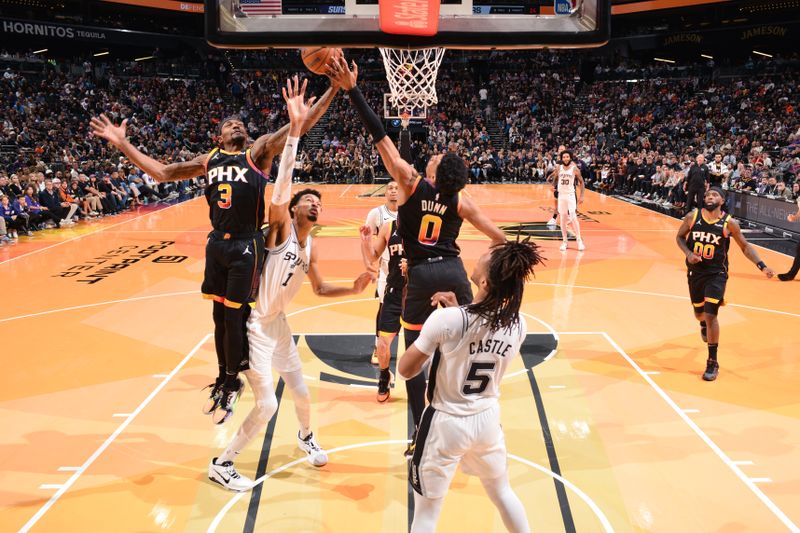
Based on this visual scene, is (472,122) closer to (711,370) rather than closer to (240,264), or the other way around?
(711,370)

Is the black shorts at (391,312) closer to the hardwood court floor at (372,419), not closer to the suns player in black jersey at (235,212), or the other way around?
the hardwood court floor at (372,419)

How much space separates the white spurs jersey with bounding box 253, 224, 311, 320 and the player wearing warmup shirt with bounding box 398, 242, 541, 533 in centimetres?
152

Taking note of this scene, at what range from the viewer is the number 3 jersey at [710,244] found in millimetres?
6480

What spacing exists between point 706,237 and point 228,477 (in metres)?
5.00

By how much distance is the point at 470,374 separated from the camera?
3064mm

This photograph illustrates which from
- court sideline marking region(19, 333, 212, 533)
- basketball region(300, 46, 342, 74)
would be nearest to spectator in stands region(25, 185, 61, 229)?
court sideline marking region(19, 333, 212, 533)

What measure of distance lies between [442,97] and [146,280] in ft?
89.7

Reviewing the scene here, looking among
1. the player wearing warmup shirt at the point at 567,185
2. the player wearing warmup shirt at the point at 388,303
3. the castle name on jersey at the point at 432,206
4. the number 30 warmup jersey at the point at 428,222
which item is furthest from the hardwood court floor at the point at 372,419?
the player wearing warmup shirt at the point at 567,185

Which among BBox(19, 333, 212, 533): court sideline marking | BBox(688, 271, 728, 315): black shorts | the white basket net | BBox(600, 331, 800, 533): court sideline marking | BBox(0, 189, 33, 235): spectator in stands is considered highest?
the white basket net

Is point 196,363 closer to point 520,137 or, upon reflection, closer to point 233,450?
point 233,450

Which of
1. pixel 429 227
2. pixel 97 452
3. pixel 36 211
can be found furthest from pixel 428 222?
pixel 36 211

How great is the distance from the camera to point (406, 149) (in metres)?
22.2

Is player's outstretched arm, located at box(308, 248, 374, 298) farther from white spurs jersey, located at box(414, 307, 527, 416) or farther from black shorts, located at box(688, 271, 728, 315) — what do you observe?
black shorts, located at box(688, 271, 728, 315)

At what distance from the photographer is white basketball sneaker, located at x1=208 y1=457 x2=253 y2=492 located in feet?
14.2
